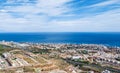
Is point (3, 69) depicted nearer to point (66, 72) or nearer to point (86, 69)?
point (66, 72)

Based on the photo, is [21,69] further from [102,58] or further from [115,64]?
[102,58]

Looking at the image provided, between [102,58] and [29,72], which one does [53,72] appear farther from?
[102,58]

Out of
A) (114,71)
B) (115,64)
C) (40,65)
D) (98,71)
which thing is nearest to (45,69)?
(40,65)

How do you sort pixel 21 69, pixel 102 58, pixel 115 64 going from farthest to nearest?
pixel 102 58 → pixel 115 64 → pixel 21 69

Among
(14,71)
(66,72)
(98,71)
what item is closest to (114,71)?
(98,71)

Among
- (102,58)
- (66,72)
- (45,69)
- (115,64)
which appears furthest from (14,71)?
(102,58)

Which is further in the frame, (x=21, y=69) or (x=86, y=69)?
(x=86, y=69)

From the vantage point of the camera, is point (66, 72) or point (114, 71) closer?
point (66, 72)

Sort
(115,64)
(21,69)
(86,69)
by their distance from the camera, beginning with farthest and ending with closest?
(115,64) → (86,69) → (21,69)

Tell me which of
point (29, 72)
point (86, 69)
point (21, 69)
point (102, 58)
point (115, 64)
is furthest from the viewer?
point (102, 58)
